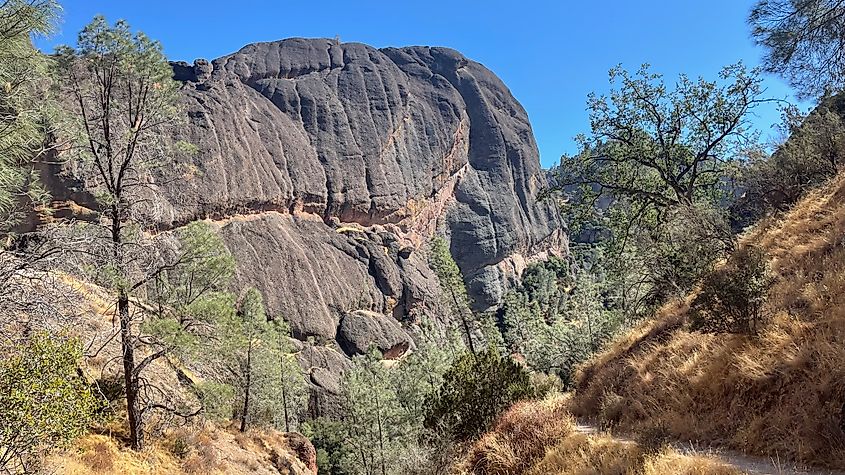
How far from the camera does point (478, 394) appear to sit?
1262 centimetres

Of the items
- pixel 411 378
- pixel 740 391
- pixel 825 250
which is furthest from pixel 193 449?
pixel 411 378

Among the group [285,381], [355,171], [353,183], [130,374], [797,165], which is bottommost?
[285,381]

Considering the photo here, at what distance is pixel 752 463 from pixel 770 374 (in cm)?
137

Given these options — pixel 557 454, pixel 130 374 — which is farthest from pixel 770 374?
pixel 130 374

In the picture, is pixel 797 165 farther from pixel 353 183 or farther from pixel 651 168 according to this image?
pixel 353 183

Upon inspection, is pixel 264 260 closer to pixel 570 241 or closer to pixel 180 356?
pixel 180 356

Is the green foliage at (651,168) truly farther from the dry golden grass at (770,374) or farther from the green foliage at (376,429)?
the green foliage at (376,429)

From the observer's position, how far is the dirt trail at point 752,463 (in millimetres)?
4227

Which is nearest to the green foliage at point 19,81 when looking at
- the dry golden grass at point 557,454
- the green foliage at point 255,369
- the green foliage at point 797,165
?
the dry golden grass at point 557,454

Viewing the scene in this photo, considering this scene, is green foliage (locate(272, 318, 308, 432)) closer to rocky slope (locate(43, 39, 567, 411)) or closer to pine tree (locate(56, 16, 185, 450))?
rocky slope (locate(43, 39, 567, 411))

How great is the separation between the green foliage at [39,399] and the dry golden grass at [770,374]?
736 centimetres

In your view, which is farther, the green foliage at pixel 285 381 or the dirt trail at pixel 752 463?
the green foliage at pixel 285 381

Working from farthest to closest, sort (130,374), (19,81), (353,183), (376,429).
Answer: (353,183)
(376,429)
(130,374)
(19,81)

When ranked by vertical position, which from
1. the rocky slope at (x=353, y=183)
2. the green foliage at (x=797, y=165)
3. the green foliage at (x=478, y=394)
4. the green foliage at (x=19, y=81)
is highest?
the rocky slope at (x=353, y=183)
